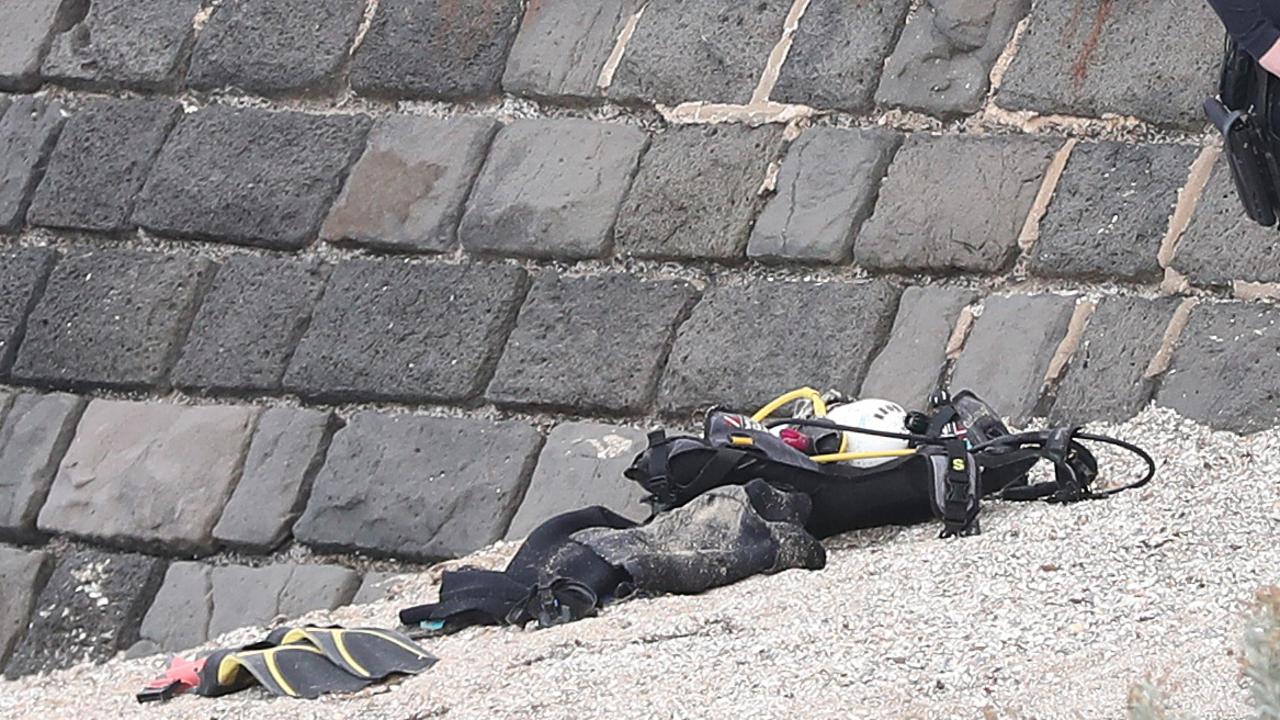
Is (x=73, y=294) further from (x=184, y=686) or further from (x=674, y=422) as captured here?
(x=184, y=686)

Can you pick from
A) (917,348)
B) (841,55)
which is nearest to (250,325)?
(841,55)

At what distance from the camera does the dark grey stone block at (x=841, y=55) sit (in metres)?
4.68

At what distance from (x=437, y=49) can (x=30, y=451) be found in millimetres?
1388

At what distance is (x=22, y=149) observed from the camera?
5.51 meters

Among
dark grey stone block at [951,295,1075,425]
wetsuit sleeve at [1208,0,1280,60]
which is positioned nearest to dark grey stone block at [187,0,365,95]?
dark grey stone block at [951,295,1075,425]

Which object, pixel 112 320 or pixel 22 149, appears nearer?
pixel 112 320

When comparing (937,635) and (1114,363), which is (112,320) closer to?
(1114,363)

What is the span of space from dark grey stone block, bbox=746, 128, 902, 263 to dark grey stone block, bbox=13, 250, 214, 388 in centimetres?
146

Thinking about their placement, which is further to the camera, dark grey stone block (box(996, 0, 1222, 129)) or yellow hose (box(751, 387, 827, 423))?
dark grey stone block (box(996, 0, 1222, 129))

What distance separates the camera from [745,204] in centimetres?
463

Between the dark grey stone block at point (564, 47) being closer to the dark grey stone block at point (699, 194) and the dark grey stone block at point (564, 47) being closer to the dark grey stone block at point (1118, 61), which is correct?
the dark grey stone block at point (699, 194)

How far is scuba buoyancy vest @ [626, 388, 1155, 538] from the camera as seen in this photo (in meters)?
3.62

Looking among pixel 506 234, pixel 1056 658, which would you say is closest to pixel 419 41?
pixel 506 234

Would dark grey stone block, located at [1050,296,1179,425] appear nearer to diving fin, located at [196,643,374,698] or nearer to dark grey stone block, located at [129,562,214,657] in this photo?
diving fin, located at [196,643,374,698]
